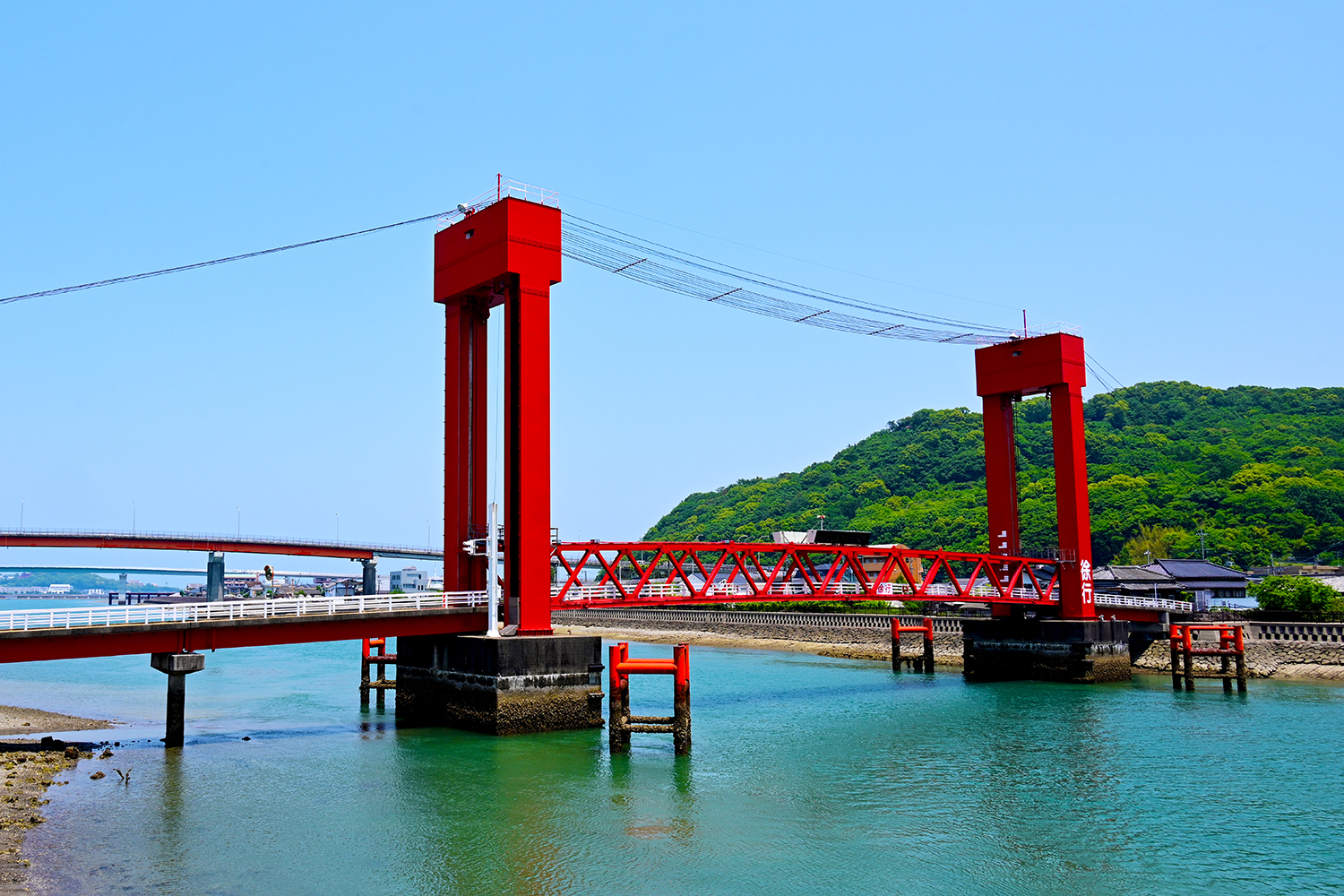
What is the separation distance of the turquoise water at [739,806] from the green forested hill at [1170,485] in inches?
2325

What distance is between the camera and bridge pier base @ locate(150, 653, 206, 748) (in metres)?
32.3

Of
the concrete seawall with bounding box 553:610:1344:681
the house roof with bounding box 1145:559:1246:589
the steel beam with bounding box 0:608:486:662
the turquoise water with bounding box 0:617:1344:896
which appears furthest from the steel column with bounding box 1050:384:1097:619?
the steel beam with bounding box 0:608:486:662

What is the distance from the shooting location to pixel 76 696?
56531mm

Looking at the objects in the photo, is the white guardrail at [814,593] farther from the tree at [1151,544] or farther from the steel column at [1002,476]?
the tree at [1151,544]

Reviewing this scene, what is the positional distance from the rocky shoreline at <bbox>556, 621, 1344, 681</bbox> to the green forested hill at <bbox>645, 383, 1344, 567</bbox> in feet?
76.3

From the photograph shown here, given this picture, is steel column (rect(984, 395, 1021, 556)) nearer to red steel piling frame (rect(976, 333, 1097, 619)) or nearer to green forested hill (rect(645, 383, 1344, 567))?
red steel piling frame (rect(976, 333, 1097, 619))

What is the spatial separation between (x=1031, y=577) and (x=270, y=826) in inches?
1898

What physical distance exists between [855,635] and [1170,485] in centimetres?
7509

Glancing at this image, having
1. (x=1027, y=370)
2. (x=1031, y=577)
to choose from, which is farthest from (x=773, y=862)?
(x=1027, y=370)

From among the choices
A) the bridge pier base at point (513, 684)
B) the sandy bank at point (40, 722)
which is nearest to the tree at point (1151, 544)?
the bridge pier base at point (513, 684)

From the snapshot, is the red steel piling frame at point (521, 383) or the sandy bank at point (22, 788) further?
the red steel piling frame at point (521, 383)

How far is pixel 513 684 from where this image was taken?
36.2 meters

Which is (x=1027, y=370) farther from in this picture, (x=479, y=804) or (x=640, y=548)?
(x=479, y=804)

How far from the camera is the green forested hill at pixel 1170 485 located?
11444cm
